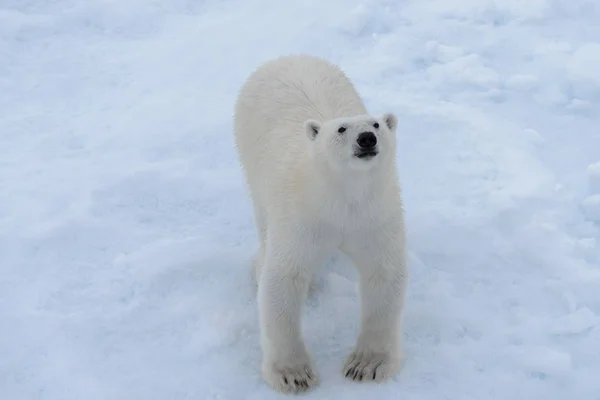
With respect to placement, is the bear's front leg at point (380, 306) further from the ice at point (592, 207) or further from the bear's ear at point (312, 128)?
the ice at point (592, 207)

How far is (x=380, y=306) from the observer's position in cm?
294

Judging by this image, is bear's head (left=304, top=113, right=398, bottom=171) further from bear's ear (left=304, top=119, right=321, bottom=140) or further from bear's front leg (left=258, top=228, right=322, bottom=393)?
bear's front leg (left=258, top=228, right=322, bottom=393)

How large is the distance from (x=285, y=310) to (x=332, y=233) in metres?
0.37

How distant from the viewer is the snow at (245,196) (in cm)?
303

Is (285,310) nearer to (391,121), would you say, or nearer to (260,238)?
(260,238)

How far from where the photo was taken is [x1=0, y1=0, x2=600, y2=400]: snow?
3025 mm

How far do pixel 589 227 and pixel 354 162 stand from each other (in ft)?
5.96

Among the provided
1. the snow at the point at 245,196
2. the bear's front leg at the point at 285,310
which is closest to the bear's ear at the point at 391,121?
the bear's front leg at the point at 285,310

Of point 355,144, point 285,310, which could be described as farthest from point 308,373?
point 355,144

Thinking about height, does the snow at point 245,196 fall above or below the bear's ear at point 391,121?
below

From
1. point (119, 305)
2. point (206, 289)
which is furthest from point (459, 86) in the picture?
point (119, 305)

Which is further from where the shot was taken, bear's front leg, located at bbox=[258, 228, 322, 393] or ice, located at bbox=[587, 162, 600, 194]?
ice, located at bbox=[587, 162, 600, 194]

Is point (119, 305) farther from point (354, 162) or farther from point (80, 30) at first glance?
point (80, 30)

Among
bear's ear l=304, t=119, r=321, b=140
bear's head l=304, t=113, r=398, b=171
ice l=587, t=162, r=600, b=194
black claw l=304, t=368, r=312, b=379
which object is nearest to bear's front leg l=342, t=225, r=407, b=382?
black claw l=304, t=368, r=312, b=379
